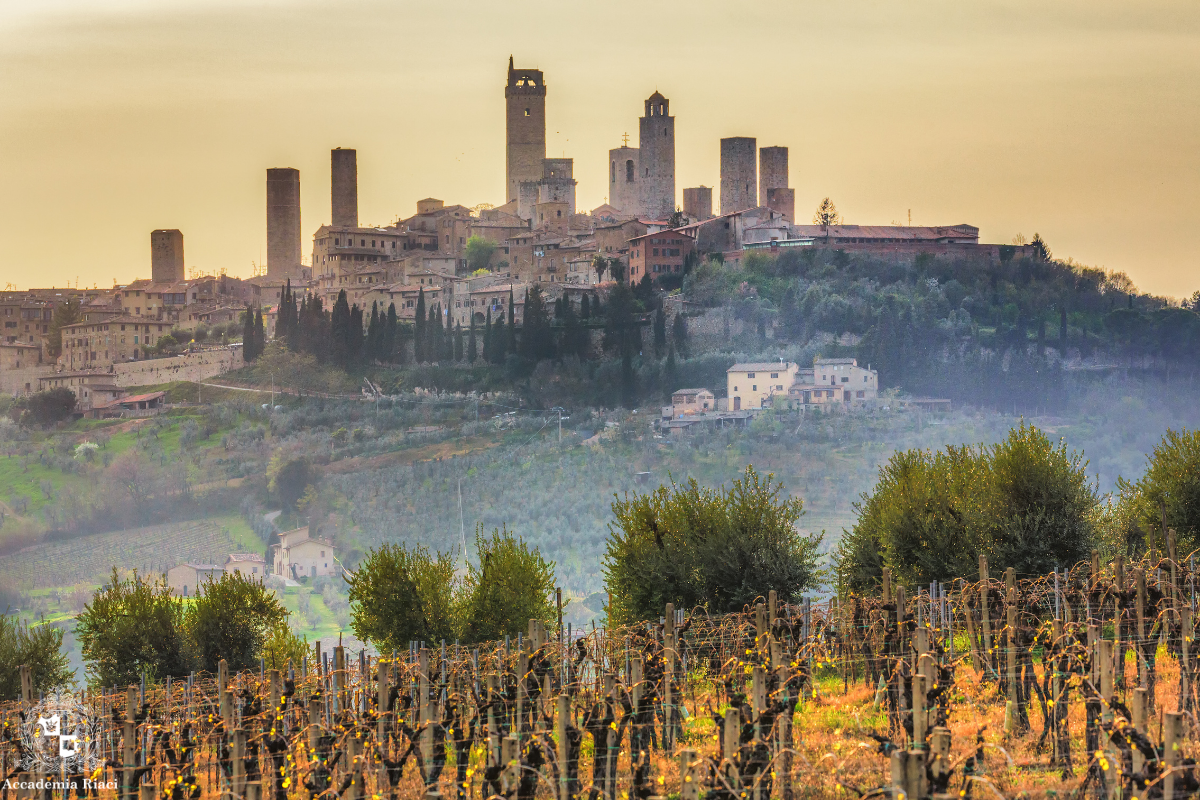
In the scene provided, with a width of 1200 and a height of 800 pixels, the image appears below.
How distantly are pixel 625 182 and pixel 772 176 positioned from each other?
964 centimetres

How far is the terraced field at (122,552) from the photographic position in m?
62.0

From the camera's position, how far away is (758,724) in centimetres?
963

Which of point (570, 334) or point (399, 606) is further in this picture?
point (570, 334)

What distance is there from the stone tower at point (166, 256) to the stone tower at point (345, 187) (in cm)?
962

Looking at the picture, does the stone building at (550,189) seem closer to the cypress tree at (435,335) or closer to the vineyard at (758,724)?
the cypress tree at (435,335)

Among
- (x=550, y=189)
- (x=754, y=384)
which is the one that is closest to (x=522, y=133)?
(x=550, y=189)

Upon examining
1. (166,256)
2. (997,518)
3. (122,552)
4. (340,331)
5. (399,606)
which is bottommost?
(122,552)

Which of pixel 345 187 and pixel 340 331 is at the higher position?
pixel 345 187

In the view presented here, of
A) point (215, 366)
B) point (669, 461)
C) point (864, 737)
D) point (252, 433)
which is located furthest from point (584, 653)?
point (215, 366)

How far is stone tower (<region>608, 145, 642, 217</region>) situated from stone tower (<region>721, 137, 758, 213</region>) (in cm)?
653

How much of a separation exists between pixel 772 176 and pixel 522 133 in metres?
17.0

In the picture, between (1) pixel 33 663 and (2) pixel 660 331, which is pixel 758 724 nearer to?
(1) pixel 33 663

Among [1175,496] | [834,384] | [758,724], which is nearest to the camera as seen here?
[758,724]

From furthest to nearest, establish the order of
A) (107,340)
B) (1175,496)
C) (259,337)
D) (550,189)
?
(550,189), (107,340), (259,337), (1175,496)
